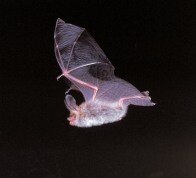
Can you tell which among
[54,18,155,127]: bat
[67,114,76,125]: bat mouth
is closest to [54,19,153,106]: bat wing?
[54,18,155,127]: bat

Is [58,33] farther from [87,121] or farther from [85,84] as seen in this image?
[87,121]

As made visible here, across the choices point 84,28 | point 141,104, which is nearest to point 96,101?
point 141,104

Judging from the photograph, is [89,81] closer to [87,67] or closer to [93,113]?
[87,67]

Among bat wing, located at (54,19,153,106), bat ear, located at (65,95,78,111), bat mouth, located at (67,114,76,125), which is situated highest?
bat wing, located at (54,19,153,106)

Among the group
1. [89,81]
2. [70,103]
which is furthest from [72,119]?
[89,81]

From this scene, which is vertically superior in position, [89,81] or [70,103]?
[89,81]

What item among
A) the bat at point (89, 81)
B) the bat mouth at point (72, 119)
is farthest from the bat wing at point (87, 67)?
the bat mouth at point (72, 119)

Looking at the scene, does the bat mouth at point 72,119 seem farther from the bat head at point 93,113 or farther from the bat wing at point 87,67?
the bat wing at point 87,67

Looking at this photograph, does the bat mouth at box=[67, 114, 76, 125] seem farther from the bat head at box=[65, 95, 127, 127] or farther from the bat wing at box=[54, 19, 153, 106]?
the bat wing at box=[54, 19, 153, 106]
